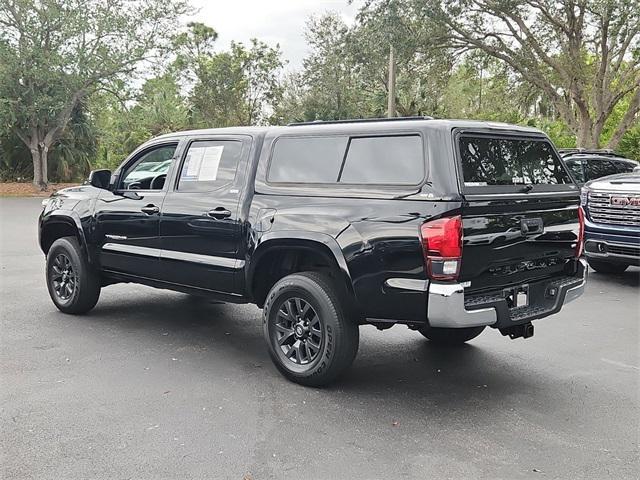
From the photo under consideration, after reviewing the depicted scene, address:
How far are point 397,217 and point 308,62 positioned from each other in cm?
3236

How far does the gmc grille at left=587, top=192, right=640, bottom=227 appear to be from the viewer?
322 inches

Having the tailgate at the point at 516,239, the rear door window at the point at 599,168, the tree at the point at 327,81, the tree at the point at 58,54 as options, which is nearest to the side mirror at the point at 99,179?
the tailgate at the point at 516,239

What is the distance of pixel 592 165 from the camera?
1121cm

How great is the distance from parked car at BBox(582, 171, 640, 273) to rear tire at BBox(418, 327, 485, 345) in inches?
146

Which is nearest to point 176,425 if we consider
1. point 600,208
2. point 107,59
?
point 600,208

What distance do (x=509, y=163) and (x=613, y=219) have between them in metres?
4.56

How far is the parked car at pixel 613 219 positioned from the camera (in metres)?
8.18

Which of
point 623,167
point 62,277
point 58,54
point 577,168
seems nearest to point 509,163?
point 62,277

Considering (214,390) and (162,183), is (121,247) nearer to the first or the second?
(162,183)

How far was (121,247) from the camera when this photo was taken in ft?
20.0

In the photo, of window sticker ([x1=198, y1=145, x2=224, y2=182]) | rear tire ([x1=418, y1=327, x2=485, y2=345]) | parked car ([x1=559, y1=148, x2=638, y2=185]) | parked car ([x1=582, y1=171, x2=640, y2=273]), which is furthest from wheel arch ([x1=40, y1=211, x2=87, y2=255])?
parked car ([x1=559, y1=148, x2=638, y2=185])

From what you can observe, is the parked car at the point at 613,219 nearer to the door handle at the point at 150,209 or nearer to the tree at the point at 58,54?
the door handle at the point at 150,209

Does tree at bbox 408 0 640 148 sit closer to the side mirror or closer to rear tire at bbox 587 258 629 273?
rear tire at bbox 587 258 629 273

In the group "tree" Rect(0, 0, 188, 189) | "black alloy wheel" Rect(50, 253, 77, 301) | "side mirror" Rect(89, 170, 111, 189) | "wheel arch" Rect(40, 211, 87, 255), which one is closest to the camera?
"side mirror" Rect(89, 170, 111, 189)
